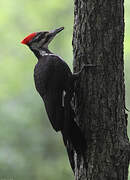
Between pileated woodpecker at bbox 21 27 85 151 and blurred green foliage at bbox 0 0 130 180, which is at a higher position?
pileated woodpecker at bbox 21 27 85 151

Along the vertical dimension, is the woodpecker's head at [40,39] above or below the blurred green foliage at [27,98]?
above

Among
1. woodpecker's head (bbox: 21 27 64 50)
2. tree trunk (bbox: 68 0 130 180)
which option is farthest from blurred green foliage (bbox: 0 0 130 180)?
tree trunk (bbox: 68 0 130 180)

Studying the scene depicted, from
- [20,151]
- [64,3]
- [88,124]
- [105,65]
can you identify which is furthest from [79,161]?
[64,3]

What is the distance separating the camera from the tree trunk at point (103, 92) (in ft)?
13.5

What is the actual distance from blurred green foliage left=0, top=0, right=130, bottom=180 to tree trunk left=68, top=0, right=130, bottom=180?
4.33 meters

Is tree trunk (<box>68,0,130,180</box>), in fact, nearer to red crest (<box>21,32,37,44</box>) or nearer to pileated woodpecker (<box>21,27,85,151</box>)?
pileated woodpecker (<box>21,27,85,151</box>)

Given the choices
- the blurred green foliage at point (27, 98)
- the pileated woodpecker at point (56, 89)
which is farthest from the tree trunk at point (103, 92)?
the blurred green foliage at point (27, 98)

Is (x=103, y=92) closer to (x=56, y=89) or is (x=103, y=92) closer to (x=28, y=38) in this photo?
(x=56, y=89)

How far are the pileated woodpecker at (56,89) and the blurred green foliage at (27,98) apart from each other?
3910 millimetres

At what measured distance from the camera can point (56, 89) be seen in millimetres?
4473

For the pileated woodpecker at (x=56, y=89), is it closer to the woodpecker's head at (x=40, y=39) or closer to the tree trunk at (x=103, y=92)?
the woodpecker's head at (x=40, y=39)

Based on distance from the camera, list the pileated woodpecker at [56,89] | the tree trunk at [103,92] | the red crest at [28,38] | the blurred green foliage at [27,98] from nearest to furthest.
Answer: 1. the tree trunk at [103,92]
2. the pileated woodpecker at [56,89]
3. the red crest at [28,38]
4. the blurred green foliage at [27,98]

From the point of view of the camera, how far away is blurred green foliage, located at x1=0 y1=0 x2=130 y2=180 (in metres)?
9.02

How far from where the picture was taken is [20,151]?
30.2 feet
